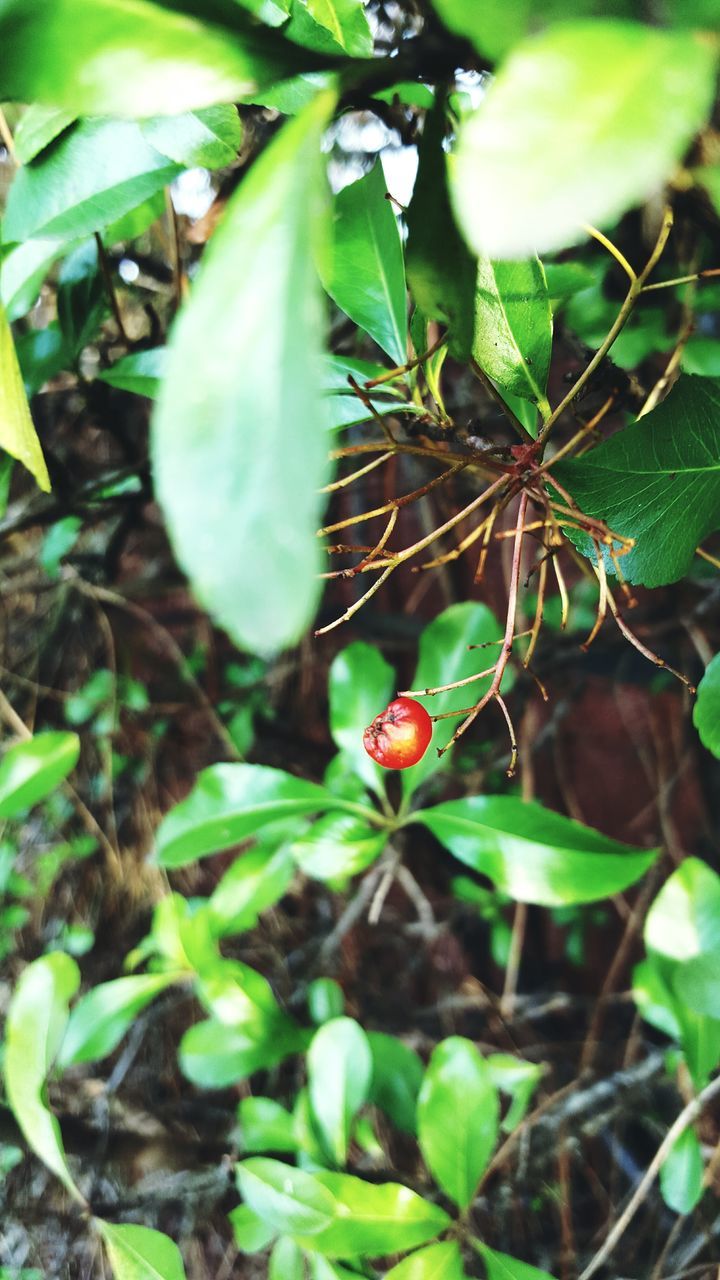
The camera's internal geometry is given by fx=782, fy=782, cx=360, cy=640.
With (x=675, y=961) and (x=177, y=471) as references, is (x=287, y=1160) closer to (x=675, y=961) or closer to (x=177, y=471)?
(x=675, y=961)

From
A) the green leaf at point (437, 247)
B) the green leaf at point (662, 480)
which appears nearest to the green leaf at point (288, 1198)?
the green leaf at point (662, 480)

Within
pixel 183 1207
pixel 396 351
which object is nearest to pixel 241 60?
pixel 396 351

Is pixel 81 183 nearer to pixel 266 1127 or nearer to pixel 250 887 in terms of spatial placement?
pixel 250 887

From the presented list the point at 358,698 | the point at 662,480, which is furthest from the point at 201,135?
the point at 358,698

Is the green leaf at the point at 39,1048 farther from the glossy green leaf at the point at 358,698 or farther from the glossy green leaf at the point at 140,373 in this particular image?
the glossy green leaf at the point at 140,373

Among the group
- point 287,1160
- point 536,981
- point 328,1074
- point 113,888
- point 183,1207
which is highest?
point 328,1074

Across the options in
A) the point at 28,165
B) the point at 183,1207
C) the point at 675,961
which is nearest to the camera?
the point at 28,165

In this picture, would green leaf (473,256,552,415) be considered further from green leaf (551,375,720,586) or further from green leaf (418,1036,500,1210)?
green leaf (418,1036,500,1210)
